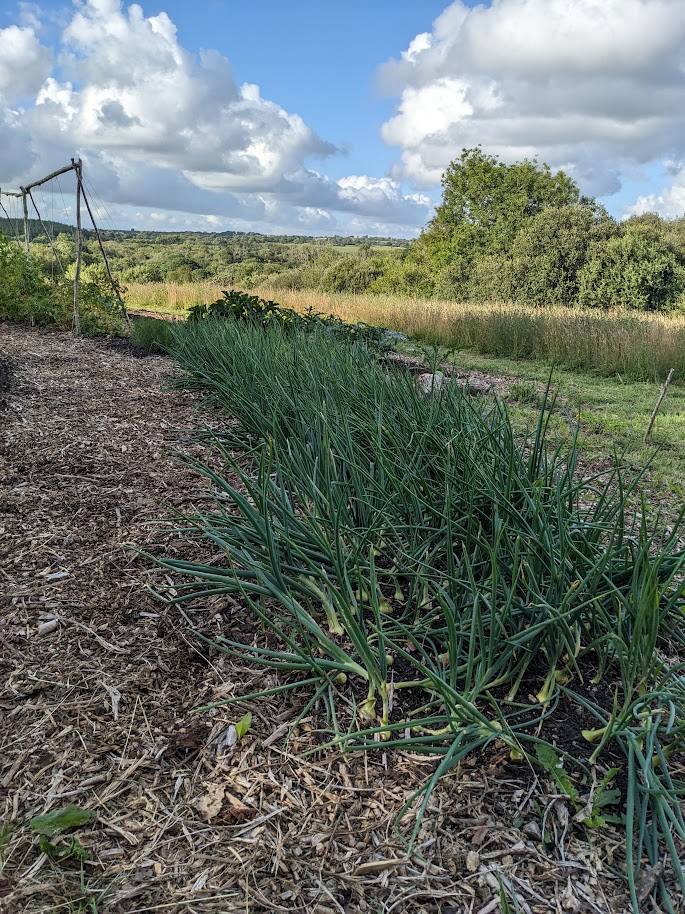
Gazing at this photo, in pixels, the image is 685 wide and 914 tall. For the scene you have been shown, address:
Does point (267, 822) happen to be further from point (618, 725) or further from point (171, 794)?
point (618, 725)

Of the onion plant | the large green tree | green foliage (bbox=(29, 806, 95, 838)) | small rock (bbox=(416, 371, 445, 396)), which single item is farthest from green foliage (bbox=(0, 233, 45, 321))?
the large green tree

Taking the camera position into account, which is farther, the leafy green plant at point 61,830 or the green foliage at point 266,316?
the green foliage at point 266,316

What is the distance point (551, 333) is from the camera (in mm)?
9562

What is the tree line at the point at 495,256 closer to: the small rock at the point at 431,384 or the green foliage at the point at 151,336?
the green foliage at the point at 151,336

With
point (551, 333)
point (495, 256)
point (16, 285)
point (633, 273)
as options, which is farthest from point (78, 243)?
point (495, 256)

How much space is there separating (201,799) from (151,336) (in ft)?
23.3

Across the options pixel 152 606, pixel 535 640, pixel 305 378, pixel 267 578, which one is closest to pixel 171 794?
pixel 267 578

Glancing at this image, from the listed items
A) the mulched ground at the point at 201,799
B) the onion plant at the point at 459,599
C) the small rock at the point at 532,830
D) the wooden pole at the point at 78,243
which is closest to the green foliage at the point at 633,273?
the wooden pole at the point at 78,243

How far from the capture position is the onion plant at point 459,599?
1310mm

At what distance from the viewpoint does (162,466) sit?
3.37m

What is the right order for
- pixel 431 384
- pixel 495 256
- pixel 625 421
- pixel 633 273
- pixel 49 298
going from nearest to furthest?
1. pixel 431 384
2. pixel 625 421
3. pixel 49 298
4. pixel 633 273
5. pixel 495 256

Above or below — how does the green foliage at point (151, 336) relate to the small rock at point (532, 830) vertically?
above

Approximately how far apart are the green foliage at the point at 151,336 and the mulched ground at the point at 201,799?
571 cm

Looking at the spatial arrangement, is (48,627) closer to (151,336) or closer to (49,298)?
(151,336)
